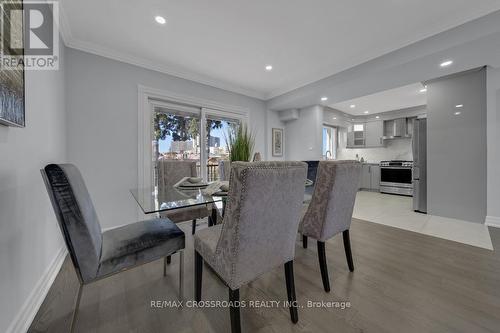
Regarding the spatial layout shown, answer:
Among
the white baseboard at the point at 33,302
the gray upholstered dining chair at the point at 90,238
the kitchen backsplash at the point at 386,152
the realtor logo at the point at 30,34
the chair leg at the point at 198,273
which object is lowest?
the white baseboard at the point at 33,302

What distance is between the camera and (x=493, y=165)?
2.63 metres

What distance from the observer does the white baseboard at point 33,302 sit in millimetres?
997

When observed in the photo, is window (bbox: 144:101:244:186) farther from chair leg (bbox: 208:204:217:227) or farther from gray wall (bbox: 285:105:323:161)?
gray wall (bbox: 285:105:323:161)

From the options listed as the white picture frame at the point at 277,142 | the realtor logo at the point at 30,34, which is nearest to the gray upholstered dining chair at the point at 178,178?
the realtor logo at the point at 30,34

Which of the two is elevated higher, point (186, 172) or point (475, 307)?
point (186, 172)

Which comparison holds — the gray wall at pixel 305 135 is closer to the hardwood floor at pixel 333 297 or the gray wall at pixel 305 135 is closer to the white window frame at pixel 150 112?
the white window frame at pixel 150 112

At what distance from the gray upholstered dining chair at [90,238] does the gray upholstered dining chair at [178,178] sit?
1.95 feet

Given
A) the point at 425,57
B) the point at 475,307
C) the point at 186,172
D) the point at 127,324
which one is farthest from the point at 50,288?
the point at 425,57

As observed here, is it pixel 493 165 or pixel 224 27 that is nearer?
pixel 224 27

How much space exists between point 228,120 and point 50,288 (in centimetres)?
321

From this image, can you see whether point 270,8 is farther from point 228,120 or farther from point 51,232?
point 51,232

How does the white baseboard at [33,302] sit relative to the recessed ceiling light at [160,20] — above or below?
below

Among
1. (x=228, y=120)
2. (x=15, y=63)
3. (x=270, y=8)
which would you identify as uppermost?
(x=270, y=8)

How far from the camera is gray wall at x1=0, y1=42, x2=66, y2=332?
0.95 metres
